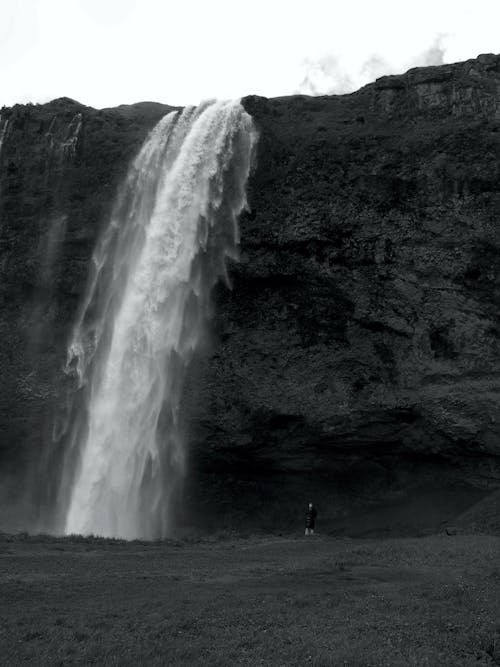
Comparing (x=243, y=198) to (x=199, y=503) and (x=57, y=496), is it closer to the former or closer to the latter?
(x=199, y=503)

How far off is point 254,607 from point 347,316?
21.4m

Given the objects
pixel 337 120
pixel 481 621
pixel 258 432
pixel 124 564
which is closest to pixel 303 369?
pixel 258 432

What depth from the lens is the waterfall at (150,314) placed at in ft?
106

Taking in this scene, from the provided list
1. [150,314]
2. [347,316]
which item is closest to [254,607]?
[347,316]

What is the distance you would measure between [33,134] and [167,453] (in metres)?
21.7

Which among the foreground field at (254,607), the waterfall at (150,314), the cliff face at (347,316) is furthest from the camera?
the waterfall at (150,314)

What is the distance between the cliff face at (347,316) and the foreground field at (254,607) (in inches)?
435

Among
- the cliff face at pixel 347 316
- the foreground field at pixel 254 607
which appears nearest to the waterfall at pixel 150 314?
the cliff face at pixel 347 316

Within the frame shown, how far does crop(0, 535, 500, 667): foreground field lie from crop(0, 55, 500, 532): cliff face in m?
11.0

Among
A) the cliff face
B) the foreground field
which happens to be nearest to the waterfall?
the cliff face

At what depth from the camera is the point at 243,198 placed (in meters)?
36.1

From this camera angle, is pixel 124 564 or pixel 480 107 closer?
pixel 124 564

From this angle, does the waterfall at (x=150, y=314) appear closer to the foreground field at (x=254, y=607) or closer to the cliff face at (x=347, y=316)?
the cliff face at (x=347, y=316)

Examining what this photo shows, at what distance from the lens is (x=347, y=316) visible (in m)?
33.2
